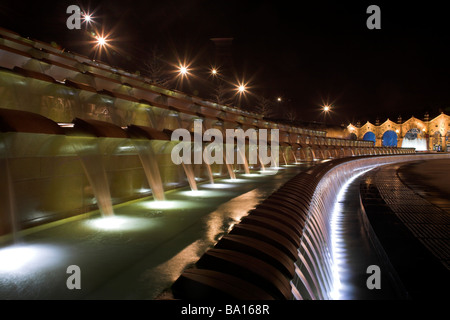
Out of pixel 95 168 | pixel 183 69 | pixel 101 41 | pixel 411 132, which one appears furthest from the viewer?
pixel 411 132

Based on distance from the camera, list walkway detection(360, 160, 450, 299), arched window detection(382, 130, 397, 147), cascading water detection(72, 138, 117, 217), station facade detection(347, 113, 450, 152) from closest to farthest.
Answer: walkway detection(360, 160, 450, 299) < cascading water detection(72, 138, 117, 217) < station facade detection(347, 113, 450, 152) < arched window detection(382, 130, 397, 147)

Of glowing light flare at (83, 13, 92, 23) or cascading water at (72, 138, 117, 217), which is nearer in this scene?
cascading water at (72, 138, 117, 217)

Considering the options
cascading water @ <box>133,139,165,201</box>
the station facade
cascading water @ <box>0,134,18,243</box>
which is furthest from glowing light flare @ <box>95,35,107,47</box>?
the station facade

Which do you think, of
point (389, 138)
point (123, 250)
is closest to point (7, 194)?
point (123, 250)

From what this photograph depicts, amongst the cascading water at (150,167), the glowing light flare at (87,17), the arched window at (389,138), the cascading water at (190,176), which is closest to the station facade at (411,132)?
the arched window at (389,138)

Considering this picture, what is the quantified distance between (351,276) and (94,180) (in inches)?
200

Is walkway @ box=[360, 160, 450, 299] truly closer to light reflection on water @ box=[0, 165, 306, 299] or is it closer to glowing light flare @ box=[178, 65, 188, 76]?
light reflection on water @ box=[0, 165, 306, 299]

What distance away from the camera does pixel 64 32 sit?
2417 centimetres

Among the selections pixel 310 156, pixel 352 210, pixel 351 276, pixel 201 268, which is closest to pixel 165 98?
pixel 352 210

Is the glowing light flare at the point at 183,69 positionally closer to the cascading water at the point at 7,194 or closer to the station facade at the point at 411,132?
the cascading water at the point at 7,194

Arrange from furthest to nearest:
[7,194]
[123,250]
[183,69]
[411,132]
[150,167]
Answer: [411,132] < [183,69] < [150,167] < [7,194] < [123,250]

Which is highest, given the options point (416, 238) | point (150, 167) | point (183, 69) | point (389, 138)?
point (183, 69)

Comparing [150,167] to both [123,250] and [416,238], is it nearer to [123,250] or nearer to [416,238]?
[123,250]

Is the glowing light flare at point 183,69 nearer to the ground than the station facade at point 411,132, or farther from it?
farther from it
